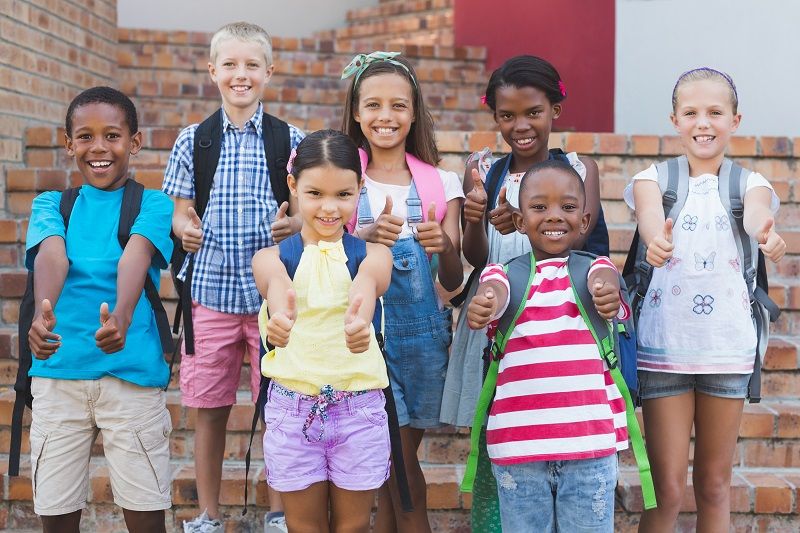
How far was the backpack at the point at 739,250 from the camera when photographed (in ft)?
8.20

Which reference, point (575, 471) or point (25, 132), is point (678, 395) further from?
point (25, 132)

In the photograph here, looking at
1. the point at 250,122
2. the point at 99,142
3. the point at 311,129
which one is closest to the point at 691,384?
the point at 250,122

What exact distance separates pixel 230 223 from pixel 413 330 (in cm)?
69

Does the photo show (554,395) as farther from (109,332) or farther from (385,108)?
(109,332)

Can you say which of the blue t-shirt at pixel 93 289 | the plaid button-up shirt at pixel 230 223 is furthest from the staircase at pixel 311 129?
the blue t-shirt at pixel 93 289

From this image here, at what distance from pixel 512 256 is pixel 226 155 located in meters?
0.97

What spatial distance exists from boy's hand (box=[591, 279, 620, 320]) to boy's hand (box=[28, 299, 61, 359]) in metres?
1.38

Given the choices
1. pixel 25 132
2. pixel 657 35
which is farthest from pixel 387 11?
pixel 25 132

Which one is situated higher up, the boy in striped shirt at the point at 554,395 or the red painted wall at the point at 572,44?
the red painted wall at the point at 572,44

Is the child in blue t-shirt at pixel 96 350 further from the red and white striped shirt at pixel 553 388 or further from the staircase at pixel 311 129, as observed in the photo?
the red and white striped shirt at pixel 553 388

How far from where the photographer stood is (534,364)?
228 cm

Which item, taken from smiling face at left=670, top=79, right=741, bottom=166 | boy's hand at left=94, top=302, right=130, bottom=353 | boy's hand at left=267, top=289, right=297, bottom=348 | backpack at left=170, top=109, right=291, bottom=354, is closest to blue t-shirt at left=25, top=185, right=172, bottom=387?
boy's hand at left=94, top=302, right=130, bottom=353

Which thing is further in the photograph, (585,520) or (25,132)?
(25,132)

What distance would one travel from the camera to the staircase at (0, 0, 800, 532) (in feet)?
10.8
